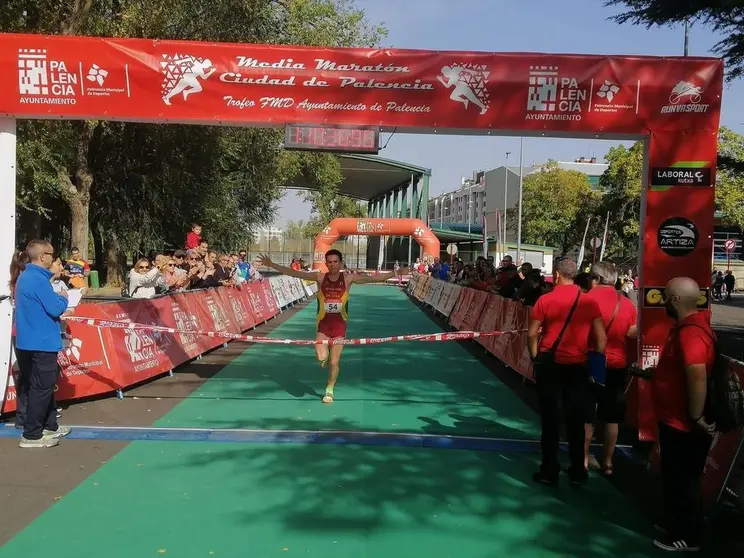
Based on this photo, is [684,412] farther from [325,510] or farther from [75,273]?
[75,273]

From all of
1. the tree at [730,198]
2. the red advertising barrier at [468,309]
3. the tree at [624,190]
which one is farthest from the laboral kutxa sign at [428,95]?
the tree at [730,198]

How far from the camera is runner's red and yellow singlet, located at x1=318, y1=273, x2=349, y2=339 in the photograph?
7898mm

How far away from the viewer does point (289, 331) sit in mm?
15531

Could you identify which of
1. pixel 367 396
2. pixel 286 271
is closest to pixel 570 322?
pixel 367 396

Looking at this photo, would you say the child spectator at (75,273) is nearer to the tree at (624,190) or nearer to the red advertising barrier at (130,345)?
the red advertising barrier at (130,345)

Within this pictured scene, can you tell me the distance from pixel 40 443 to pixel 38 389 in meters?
0.49

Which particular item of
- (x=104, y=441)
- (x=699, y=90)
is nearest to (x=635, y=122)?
(x=699, y=90)

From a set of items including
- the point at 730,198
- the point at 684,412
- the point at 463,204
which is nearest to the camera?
the point at 684,412

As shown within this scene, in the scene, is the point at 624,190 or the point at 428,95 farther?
the point at 624,190

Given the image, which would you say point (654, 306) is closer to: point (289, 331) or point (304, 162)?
point (289, 331)

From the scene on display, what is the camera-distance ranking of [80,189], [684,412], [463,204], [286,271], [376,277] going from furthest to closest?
1. [463,204]
2. [80,189]
3. [286,271]
4. [376,277]
5. [684,412]

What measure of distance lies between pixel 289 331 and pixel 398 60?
981 cm

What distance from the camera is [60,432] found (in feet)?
20.2

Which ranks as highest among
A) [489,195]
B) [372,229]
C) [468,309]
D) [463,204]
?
[463,204]
